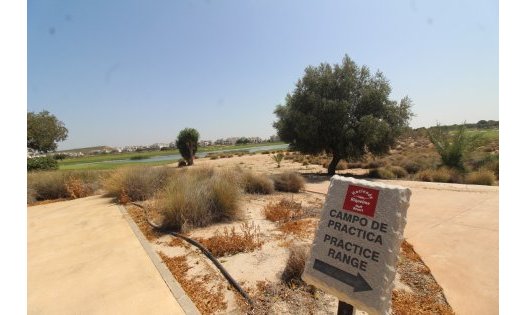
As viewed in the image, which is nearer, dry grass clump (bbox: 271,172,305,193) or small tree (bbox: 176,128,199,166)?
dry grass clump (bbox: 271,172,305,193)

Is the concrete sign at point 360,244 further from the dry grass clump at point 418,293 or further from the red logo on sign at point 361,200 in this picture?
the dry grass clump at point 418,293

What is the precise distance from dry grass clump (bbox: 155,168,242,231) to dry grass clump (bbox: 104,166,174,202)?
2858mm

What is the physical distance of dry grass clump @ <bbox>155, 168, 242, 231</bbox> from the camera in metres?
6.84

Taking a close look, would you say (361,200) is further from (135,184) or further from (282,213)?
(135,184)

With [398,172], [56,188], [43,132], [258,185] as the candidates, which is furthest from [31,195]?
[43,132]

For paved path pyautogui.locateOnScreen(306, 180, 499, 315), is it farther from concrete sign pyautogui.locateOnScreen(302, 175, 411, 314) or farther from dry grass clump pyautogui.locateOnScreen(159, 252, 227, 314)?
Answer: dry grass clump pyautogui.locateOnScreen(159, 252, 227, 314)

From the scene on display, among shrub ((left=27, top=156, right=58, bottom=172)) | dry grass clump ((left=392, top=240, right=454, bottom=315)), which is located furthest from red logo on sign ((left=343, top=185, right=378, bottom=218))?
shrub ((left=27, top=156, right=58, bottom=172))

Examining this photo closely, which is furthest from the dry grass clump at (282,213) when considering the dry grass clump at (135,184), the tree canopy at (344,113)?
the tree canopy at (344,113)

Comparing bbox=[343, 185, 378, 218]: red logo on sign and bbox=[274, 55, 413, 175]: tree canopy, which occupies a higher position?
bbox=[274, 55, 413, 175]: tree canopy

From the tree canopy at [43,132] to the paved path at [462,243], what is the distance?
42.7 m

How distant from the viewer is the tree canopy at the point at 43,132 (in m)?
35.8

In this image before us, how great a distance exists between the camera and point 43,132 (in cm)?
3662

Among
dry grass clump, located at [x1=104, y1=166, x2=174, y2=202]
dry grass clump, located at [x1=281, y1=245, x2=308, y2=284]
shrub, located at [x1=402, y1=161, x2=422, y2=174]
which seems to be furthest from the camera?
shrub, located at [x1=402, y1=161, x2=422, y2=174]

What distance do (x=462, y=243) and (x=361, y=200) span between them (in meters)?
3.58
